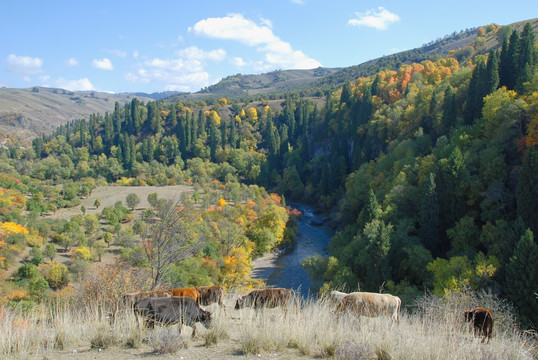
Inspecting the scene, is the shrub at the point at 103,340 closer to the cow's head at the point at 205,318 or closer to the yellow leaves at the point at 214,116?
the cow's head at the point at 205,318

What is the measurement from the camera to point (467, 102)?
4759 cm

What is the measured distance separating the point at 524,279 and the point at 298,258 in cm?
3146

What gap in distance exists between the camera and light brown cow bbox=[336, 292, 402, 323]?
8992mm

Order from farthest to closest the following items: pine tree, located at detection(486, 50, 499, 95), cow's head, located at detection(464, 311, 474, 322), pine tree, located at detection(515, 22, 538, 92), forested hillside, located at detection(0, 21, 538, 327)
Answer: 1. pine tree, located at detection(486, 50, 499, 95)
2. pine tree, located at detection(515, 22, 538, 92)
3. forested hillside, located at detection(0, 21, 538, 327)
4. cow's head, located at detection(464, 311, 474, 322)

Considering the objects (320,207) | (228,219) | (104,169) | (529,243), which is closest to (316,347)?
(529,243)

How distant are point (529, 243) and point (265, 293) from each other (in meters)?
20.8

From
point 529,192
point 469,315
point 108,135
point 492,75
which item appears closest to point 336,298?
point 469,315

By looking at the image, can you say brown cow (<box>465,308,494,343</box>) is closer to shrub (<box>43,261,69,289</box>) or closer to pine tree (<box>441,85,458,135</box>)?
shrub (<box>43,261,69,289</box>)

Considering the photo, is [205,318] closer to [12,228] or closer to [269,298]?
[269,298]

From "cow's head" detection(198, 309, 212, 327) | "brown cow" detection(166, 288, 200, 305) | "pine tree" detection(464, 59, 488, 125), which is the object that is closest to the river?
"brown cow" detection(166, 288, 200, 305)

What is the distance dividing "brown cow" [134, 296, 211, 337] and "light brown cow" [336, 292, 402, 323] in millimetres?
3563

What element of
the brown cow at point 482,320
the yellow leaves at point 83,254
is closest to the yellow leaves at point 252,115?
the yellow leaves at point 83,254

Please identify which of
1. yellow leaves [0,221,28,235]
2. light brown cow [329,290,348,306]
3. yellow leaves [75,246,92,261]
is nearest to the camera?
light brown cow [329,290,348,306]

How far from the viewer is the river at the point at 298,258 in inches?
1630
